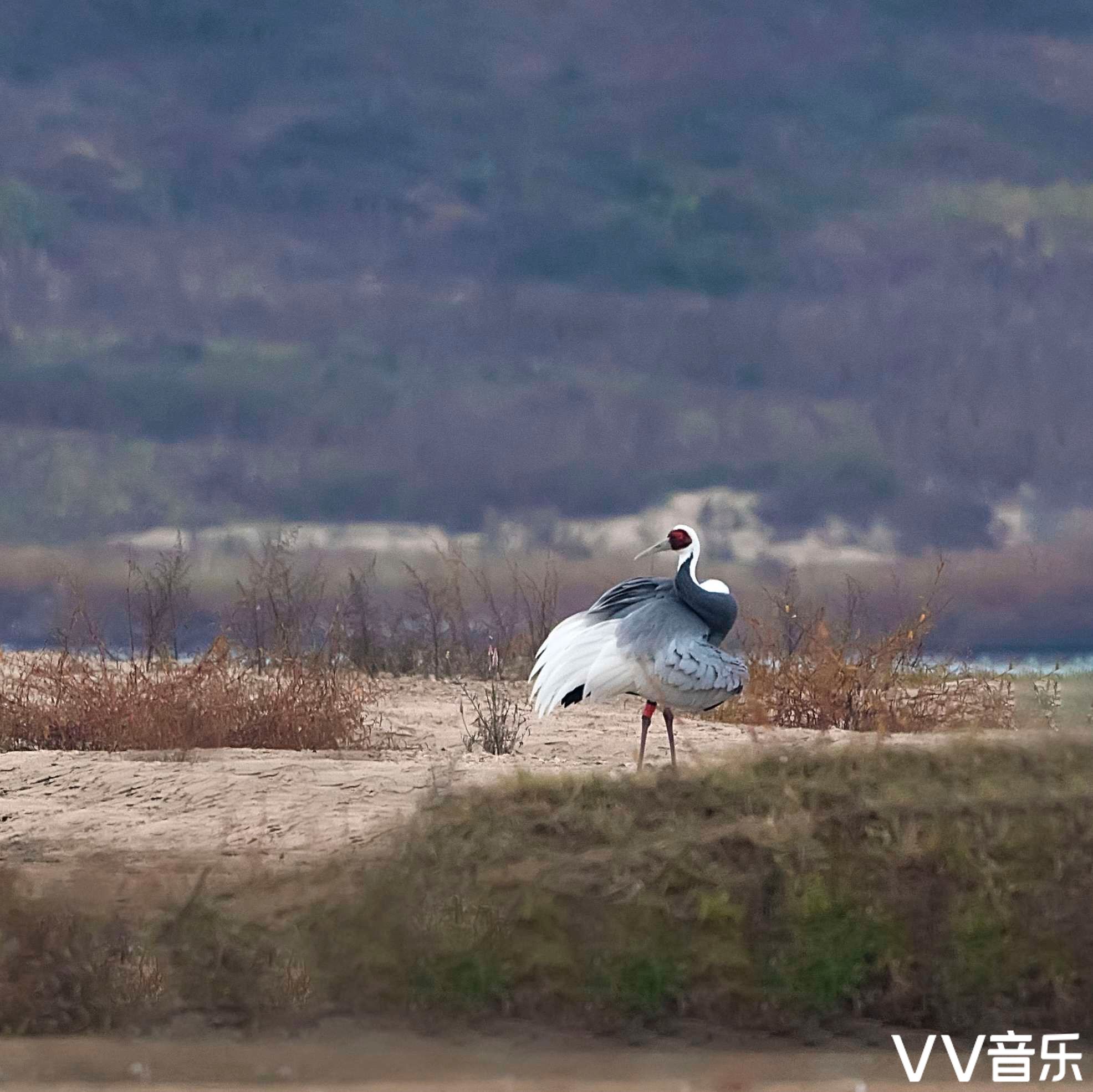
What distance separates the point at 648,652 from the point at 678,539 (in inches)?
44.6

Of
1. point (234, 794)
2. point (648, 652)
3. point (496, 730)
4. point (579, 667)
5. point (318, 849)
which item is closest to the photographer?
point (318, 849)

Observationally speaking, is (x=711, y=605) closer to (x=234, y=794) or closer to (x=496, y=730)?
(x=496, y=730)

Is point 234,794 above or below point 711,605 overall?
below

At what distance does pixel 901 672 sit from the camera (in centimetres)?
1155

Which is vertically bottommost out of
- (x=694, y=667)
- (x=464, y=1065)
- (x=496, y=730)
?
(x=464, y=1065)

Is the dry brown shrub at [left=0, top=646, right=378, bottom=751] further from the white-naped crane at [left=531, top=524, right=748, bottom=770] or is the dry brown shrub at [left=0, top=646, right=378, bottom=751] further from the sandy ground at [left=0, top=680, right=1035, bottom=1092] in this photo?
the white-naped crane at [left=531, top=524, right=748, bottom=770]

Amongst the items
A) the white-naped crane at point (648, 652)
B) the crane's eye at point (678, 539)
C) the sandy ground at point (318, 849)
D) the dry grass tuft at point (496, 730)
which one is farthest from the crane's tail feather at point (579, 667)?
the dry grass tuft at point (496, 730)

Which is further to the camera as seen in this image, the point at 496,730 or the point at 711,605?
the point at 496,730

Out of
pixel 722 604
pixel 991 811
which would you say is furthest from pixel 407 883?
pixel 722 604

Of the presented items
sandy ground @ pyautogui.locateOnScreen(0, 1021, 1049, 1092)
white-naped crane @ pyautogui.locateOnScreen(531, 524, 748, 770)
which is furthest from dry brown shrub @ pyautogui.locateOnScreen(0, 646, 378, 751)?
sandy ground @ pyautogui.locateOnScreen(0, 1021, 1049, 1092)

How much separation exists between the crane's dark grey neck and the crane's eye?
13.2 inches

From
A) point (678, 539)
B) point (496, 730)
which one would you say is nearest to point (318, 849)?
point (678, 539)

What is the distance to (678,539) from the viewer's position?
28.4ft

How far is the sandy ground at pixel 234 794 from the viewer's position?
22.0ft
